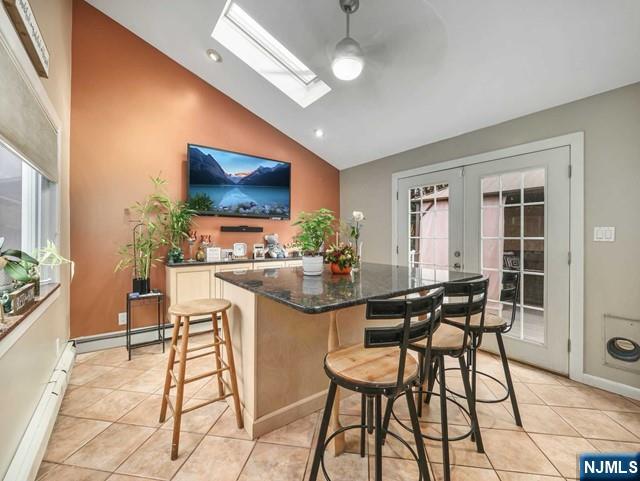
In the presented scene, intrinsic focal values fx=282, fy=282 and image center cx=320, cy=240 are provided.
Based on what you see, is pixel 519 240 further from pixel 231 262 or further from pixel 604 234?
pixel 231 262

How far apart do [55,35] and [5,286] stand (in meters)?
Answer: 2.02

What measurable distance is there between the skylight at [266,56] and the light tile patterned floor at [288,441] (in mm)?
3248

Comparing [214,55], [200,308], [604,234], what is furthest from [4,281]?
[604,234]

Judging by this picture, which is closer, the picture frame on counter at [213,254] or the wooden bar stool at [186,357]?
the wooden bar stool at [186,357]

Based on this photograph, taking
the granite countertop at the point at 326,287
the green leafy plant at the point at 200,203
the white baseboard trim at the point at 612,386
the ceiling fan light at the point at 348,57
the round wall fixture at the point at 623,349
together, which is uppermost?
the ceiling fan light at the point at 348,57

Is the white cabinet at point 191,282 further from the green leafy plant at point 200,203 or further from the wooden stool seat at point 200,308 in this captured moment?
the wooden stool seat at point 200,308

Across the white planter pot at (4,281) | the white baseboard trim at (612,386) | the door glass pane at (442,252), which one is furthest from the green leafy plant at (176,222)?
the white baseboard trim at (612,386)

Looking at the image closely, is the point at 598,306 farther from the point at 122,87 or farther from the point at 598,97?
the point at 122,87

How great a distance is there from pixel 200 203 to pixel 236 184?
57 centimetres

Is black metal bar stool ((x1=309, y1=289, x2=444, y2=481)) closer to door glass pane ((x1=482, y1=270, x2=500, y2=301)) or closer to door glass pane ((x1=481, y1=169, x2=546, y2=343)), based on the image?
door glass pane ((x1=481, y1=169, x2=546, y2=343))

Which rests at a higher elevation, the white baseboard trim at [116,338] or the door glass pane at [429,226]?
the door glass pane at [429,226]

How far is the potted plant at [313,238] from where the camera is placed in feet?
6.37

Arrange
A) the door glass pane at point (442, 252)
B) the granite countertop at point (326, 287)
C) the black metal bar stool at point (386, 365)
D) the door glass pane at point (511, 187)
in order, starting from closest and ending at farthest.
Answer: the black metal bar stool at point (386, 365), the granite countertop at point (326, 287), the door glass pane at point (511, 187), the door glass pane at point (442, 252)

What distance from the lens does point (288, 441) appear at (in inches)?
65.0
